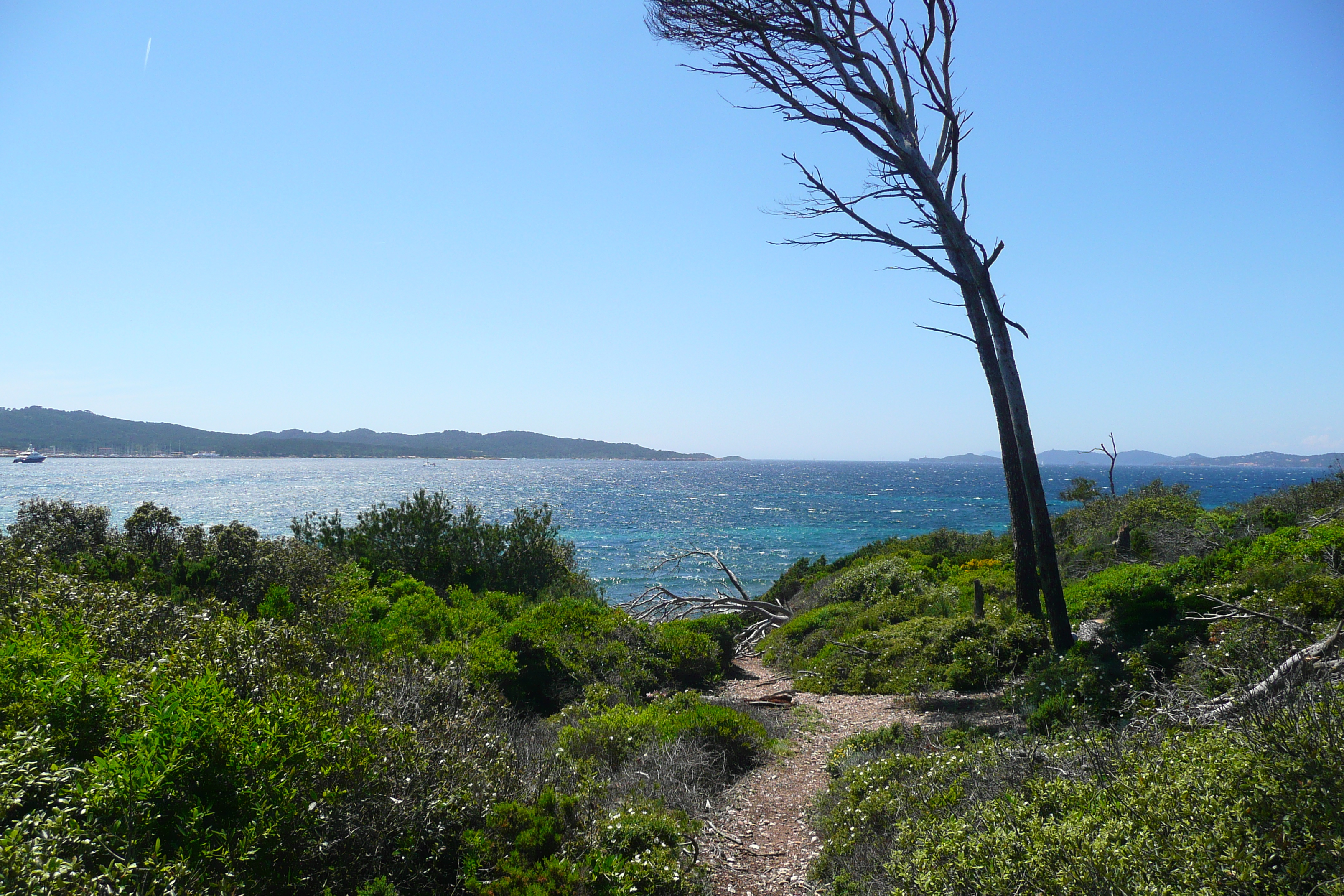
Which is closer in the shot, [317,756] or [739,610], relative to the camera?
[317,756]

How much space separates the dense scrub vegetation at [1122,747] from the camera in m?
2.58

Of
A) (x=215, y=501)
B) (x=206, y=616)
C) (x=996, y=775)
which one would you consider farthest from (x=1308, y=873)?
(x=215, y=501)

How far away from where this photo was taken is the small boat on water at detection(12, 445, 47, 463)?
380 feet

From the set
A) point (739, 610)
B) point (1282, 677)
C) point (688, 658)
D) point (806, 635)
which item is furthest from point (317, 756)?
point (739, 610)

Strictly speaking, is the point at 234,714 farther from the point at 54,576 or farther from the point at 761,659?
the point at 761,659

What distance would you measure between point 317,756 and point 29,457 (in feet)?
527

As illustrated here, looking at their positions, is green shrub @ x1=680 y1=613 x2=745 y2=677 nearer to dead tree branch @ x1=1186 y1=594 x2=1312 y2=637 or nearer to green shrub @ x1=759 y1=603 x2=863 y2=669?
green shrub @ x1=759 y1=603 x2=863 y2=669

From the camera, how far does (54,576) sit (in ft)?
21.8

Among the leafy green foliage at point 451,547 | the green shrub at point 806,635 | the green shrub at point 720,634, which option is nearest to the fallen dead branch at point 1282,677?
the green shrub at point 806,635

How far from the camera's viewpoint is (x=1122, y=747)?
3859mm

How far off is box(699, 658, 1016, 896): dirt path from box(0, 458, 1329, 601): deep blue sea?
2133 centimetres

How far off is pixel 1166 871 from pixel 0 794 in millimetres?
4694

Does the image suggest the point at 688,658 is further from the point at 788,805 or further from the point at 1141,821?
the point at 1141,821

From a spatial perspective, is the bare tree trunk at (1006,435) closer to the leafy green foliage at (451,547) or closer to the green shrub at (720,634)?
the green shrub at (720,634)
